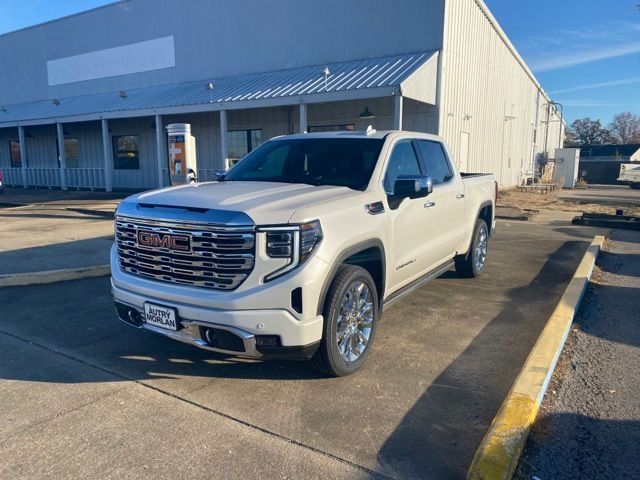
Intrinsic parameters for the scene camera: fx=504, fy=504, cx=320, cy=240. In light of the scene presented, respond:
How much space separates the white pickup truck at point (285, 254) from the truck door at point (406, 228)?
0.02m

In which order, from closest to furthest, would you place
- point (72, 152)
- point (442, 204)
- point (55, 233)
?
point (442, 204) → point (55, 233) → point (72, 152)

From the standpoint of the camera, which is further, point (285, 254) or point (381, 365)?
point (381, 365)

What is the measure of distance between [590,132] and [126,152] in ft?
334

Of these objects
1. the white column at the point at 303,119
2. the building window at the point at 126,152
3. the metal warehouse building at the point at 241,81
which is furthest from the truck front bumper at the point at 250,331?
A: the building window at the point at 126,152

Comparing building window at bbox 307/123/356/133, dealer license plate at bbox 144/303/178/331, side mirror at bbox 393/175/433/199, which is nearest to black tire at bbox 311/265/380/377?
side mirror at bbox 393/175/433/199

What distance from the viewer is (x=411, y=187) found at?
14.6ft

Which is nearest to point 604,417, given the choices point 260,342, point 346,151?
point 260,342

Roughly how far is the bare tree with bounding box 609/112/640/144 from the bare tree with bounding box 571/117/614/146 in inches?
66.8

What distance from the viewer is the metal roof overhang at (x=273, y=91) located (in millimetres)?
14219

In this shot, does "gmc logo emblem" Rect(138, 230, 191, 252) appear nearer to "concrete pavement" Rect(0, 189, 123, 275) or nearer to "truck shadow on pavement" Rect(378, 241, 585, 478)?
"truck shadow on pavement" Rect(378, 241, 585, 478)

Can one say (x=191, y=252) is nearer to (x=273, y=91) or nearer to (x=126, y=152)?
(x=273, y=91)

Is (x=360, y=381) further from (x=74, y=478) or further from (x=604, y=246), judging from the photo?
(x=604, y=246)

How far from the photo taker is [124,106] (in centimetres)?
2052

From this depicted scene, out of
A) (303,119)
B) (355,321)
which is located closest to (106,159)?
(303,119)
